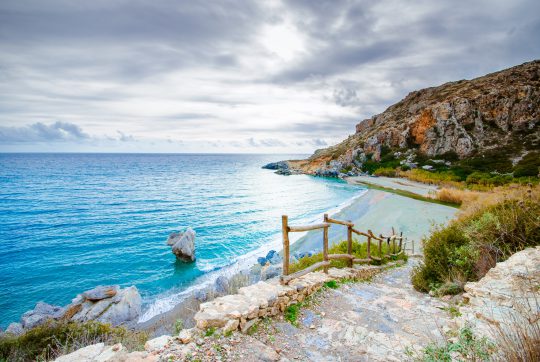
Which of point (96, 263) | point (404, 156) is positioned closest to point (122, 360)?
point (96, 263)

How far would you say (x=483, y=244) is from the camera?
700 cm

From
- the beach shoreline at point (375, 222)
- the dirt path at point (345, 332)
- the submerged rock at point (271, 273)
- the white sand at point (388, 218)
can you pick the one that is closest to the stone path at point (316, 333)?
the dirt path at point (345, 332)

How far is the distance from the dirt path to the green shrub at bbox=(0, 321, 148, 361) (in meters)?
3.51

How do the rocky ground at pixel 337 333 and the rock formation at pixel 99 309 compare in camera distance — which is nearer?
the rocky ground at pixel 337 333

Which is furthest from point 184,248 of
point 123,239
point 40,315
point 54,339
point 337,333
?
point 337,333

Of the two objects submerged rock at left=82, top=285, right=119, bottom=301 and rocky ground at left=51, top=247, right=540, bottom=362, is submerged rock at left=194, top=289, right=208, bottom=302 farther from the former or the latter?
rocky ground at left=51, top=247, right=540, bottom=362

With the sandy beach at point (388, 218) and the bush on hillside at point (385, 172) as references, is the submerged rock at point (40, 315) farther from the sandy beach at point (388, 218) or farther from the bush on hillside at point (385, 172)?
the bush on hillside at point (385, 172)

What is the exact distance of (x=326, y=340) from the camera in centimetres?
504

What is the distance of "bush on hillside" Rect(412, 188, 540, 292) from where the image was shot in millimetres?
6713

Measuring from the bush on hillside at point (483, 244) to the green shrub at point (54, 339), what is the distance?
27.2ft

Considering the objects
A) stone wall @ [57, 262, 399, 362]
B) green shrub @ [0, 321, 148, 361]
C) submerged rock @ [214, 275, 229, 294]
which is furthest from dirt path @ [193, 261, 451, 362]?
submerged rock @ [214, 275, 229, 294]

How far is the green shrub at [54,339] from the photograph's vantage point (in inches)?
267

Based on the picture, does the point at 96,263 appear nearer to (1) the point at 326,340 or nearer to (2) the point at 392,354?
(1) the point at 326,340

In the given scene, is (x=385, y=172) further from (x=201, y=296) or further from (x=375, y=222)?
(x=201, y=296)
